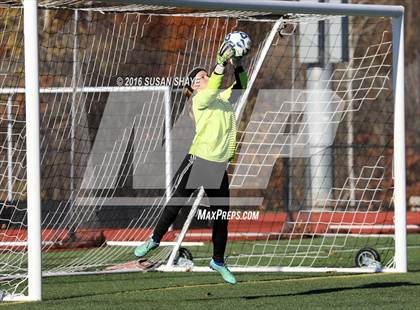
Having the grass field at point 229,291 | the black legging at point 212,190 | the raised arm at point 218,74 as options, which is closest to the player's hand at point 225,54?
the raised arm at point 218,74

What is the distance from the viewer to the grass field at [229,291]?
9.73 metres

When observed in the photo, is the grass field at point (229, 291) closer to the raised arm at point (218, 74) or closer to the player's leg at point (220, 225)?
the player's leg at point (220, 225)

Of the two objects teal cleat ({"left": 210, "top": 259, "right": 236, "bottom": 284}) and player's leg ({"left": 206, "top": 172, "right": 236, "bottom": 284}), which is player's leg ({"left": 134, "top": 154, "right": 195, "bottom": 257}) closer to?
player's leg ({"left": 206, "top": 172, "right": 236, "bottom": 284})

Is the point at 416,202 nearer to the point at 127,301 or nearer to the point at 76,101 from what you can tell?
the point at 76,101

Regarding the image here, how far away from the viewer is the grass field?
31.9 feet

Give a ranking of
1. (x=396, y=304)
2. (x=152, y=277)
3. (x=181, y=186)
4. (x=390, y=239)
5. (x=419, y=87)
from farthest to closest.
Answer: (x=419, y=87)
(x=390, y=239)
(x=152, y=277)
(x=181, y=186)
(x=396, y=304)

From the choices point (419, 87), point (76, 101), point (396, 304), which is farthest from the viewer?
point (419, 87)

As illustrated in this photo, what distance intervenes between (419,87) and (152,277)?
52.9 ft

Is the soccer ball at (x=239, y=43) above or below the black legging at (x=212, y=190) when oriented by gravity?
above

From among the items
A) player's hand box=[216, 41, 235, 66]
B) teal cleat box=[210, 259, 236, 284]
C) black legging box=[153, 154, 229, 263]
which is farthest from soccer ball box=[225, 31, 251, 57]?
teal cleat box=[210, 259, 236, 284]

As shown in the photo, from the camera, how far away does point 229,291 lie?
1080cm

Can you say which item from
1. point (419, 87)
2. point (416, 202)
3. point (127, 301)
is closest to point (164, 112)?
point (127, 301)

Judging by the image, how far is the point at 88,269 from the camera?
13.0 metres

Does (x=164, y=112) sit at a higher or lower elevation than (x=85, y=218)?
higher
